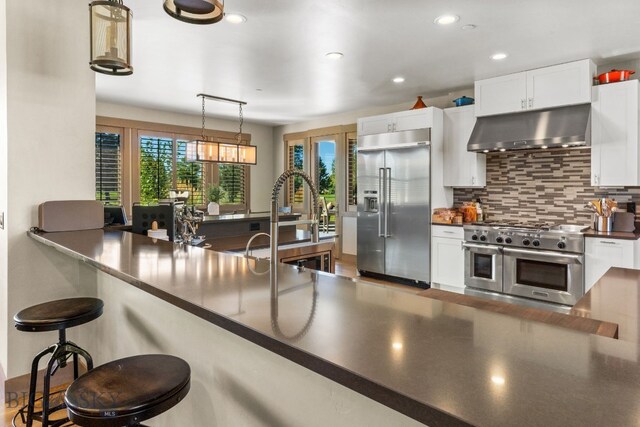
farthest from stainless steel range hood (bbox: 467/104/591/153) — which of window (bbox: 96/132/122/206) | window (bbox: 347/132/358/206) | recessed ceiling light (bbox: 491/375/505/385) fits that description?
window (bbox: 96/132/122/206)

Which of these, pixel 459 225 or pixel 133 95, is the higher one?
pixel 133 95

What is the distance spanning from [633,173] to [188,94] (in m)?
5.35

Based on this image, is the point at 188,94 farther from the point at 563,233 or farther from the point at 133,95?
the point at 563,233

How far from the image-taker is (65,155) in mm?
2619

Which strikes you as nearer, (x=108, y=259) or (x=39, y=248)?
(x=108, y=259)

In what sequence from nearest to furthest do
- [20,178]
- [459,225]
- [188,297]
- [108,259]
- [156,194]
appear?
1. [188,297]
2. [108,259]
3. [20,178]
4. [459,225]
5. [156,194]

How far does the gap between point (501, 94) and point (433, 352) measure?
456cm

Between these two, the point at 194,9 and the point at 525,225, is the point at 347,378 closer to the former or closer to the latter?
the point at 194,9

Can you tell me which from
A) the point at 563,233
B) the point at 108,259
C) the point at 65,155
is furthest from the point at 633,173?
the point at 65,155

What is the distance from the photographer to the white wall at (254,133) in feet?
22.3

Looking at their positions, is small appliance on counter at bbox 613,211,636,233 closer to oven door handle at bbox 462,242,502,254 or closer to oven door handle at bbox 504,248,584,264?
oven door handle at bbox 504,248,584,264

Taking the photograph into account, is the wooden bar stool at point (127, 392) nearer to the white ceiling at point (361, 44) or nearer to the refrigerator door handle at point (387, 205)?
the white ceiling at point (361, 44)

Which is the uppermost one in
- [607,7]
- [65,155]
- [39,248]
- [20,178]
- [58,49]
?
[607,7]

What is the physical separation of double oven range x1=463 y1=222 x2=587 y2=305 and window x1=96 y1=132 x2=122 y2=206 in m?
5.34
